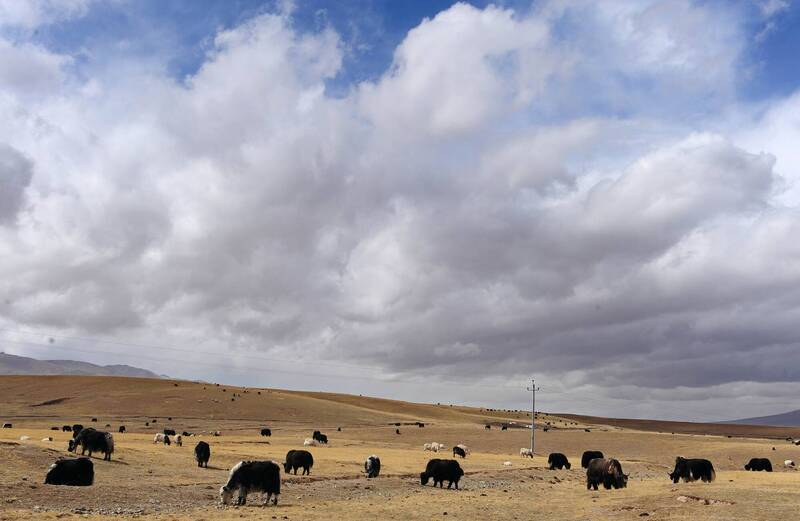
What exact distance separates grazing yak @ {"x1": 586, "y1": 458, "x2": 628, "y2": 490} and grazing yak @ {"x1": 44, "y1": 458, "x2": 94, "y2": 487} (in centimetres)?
2474

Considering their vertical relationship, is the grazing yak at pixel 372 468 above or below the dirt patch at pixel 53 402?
below

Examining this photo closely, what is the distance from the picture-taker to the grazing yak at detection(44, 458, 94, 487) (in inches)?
1039

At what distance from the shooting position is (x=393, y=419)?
127688mm

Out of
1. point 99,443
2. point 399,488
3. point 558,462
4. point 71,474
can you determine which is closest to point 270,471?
point 71,474

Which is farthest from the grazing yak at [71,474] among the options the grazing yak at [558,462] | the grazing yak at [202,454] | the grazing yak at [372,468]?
the grazing yak at [558,462]

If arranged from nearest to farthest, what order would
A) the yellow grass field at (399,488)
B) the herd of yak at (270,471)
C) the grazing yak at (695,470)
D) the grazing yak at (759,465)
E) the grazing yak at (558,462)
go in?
the yellow grass field at (399,488)
the herd of yak at (270,471)
the grazing yak at (695,470)
the grazing yak at (558,462)
the grazing yak at (759,465)

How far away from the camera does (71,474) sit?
26.7 metres

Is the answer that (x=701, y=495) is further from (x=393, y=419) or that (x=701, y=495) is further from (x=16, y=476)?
(x=393, y=419)

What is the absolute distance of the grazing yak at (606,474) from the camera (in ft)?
115

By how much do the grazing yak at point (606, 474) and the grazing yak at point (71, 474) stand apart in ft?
81.2

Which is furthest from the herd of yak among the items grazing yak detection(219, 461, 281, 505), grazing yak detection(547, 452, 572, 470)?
grazing yak detection(547, 452, 572, 470)

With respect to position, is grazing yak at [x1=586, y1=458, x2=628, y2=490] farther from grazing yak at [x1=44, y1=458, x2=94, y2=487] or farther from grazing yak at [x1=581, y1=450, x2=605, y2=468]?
grazing yak at [x1=44, y1=458, x2=94, y2=487]

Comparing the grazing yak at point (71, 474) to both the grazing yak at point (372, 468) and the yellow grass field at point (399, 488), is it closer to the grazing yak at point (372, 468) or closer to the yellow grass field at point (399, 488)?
the yellow grass field at point (399, 488)

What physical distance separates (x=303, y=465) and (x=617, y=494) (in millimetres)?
17172
